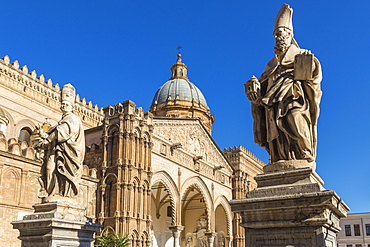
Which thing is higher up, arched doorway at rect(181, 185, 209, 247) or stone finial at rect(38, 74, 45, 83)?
stone finial at rect(38, 74, 45, 83)

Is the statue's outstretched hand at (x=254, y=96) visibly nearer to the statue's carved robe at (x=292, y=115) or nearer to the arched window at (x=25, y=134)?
the statue's carved robe at (x=292, y=115)

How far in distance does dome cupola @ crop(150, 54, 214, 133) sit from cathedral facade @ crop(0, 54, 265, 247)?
10821 mm

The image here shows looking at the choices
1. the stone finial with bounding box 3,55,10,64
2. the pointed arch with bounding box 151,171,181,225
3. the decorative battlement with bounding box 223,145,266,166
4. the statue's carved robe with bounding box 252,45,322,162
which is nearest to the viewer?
the statue's carved robe with bounding box 252,45,322,162

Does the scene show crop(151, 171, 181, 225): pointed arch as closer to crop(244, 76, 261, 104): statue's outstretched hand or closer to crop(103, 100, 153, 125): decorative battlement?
crop(103, 100, 153, 125): decorative battlement

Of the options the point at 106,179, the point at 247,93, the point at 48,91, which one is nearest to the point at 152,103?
the point at 48,91

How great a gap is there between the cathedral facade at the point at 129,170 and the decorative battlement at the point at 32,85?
77 mm

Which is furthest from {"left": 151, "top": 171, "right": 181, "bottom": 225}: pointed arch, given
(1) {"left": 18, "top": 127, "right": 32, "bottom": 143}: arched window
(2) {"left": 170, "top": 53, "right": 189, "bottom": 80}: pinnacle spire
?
(2) {"left": 170, "top": 53, "right": 189, "bottom": 80}: pinnacle spire

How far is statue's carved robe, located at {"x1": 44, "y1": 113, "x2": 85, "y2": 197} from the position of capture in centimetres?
587

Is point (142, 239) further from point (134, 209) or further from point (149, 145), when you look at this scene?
point (149, 145)

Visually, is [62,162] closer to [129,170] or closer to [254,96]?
[254,96]

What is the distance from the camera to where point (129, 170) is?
83.6 ft

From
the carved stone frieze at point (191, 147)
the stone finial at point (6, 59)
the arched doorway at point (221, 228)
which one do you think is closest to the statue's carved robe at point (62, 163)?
the carved stone frieze at point (191, 147)

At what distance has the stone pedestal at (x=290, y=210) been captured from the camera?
3857 millimetres

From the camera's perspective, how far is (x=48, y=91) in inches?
1325
